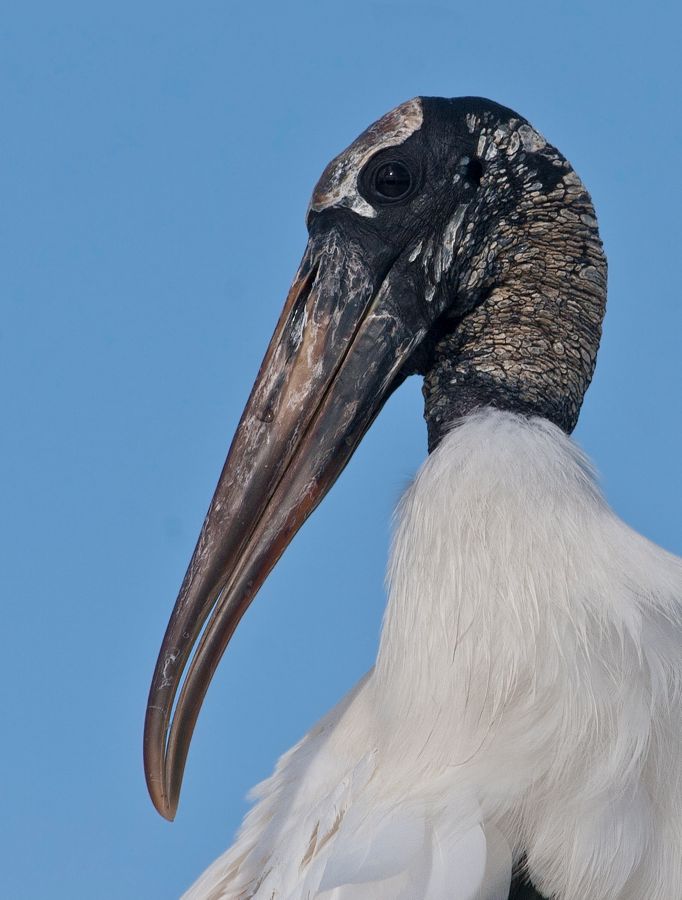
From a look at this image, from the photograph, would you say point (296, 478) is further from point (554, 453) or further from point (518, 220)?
point (518, 220)

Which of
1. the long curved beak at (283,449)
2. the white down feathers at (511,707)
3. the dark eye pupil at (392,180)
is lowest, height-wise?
the white down feathers at (511,707)

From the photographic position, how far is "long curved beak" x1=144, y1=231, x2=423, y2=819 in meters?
3.00

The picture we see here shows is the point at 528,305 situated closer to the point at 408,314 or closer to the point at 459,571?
the point at 408,314

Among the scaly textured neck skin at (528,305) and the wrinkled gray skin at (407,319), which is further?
the scaly textured neck skin at (528,305)

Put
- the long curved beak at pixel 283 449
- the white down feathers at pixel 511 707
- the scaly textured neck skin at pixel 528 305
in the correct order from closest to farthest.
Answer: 1. the white down feathers at pixel 511 707
2. the long curved beak at pixel 283 449
3. the scaly textured neck skin at pixel 528 305

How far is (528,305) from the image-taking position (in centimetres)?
322

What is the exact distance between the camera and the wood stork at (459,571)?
2725 millimetres

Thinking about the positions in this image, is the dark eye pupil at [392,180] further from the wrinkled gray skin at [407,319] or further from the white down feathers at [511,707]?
the white down feathers at [511,707]

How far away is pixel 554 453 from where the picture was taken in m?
2.92

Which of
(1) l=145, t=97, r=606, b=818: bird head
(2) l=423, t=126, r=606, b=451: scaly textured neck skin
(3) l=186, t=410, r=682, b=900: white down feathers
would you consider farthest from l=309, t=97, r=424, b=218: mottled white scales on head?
(3) l=186, t=410, r=682, b=900: white down feathers

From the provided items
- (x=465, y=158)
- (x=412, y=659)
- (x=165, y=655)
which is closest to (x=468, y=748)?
(x=412, y=659)

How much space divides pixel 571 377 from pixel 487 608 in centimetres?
65

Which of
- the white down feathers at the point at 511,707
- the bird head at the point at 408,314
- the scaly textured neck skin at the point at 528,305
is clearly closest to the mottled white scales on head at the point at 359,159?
the bird head at the point at 408,314

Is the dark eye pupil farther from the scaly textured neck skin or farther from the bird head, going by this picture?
the scaly textured neck skin
